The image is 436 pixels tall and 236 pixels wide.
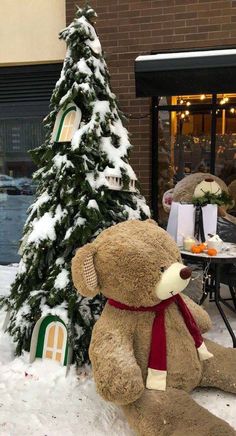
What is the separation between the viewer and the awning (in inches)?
169

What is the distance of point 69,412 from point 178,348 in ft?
2.84

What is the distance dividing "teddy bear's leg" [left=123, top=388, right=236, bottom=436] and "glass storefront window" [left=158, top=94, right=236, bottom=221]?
3917 millimetres

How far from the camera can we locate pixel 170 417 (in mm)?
2455

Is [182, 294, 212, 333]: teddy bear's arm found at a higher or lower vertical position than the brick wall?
lower

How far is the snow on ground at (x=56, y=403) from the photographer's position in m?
2.74

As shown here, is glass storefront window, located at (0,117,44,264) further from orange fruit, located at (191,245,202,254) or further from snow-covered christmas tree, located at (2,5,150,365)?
orange fruit, located at (191,245,202,254)

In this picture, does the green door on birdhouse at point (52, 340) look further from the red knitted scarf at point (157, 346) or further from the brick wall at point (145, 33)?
the brick wall at point (145, 33)

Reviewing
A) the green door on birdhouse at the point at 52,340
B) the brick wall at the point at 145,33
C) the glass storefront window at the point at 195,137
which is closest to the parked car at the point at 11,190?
the brick wall at the point at 145,33

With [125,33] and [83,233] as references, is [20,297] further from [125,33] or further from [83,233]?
[125,33]

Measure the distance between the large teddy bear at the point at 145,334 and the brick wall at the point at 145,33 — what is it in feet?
11.0

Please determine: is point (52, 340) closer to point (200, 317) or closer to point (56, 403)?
point (56, 403)

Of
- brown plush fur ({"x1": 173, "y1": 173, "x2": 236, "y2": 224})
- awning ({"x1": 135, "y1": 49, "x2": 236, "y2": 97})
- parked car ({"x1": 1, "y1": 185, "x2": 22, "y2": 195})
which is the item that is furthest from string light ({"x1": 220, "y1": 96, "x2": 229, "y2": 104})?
parked car ({"x1": 1, "y1": 185, "x2": 22, "y2": 195})

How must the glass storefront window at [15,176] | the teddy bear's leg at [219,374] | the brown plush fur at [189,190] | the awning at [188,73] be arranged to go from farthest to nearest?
the glass storefront window at [15,176], the brown plush fur at [189,190], the awning at [188,73], the teddy bear's leg at [219,374]

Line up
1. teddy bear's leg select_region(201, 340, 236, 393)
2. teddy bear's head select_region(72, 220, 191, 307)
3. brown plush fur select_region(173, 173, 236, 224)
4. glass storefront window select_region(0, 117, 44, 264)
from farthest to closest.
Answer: glass storefront window select_region(0, 117, 44, 264)
brown plush fur select_region(173, 173, 236, 224)
teddy bear's leg select_region(201, 340, 236, 393)
teddy bear's head select_region(72, 220, 191, 307)
